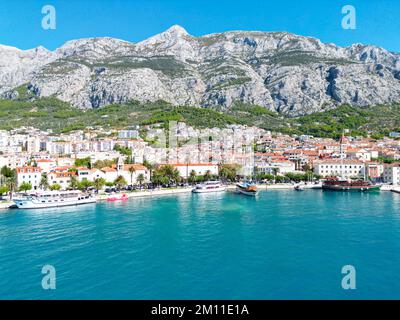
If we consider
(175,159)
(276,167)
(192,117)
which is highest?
(192,117)

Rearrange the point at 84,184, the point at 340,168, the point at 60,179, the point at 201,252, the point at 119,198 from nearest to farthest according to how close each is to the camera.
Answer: the point at 201,252, the point at 119,198, the point at 84,184, the point at 60,179, the point at 340,168

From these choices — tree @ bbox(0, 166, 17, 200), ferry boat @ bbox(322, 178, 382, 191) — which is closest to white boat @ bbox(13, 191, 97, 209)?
tree @ bbox(0, 166, 17, 200)

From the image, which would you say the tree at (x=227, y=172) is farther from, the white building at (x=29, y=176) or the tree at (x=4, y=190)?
the tree at (x=4, y=190)

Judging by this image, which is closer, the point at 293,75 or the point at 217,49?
the point at 293,75

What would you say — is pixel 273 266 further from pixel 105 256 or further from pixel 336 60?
pixel 336 60

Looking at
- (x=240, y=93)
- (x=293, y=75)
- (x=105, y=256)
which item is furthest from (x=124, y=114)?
(x=105, y=256)

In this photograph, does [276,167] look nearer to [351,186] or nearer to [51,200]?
[351,186]

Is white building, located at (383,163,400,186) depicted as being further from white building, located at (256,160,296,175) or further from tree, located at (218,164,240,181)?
tree, located at (218,164,240,181)

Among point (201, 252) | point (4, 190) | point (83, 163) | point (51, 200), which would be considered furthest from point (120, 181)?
point (201, 252)
